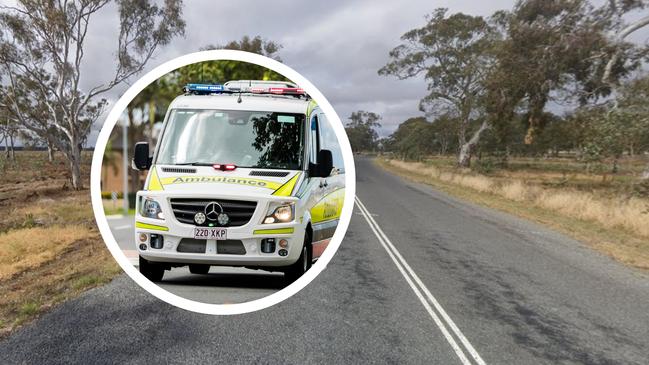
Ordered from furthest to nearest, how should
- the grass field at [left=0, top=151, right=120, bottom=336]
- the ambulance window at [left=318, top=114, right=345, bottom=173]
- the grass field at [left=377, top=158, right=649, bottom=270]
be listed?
the grass field at [left=377, top=158, right=649, bottom=270], the grass field at [left=0, top=151, right=120, bottom=336], the ambulance window at [left=318, top=114, right=345, bottom=173]

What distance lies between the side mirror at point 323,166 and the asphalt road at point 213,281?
10.1 inches

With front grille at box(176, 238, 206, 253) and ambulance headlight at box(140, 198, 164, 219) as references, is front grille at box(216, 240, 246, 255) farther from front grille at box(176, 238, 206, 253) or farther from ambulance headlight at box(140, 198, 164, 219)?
ambulance headlight at box(140, 198, 164, 219)

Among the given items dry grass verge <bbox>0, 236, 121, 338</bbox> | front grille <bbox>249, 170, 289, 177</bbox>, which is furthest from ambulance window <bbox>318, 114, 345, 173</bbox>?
dry grass verge <bbox>0, 236, 121, 338</bbox>

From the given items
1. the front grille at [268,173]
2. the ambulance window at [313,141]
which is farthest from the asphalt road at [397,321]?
the front grille at [268,173]

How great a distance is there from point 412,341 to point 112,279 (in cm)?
619

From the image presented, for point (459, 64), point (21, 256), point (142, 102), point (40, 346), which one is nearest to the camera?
point (142, 102)

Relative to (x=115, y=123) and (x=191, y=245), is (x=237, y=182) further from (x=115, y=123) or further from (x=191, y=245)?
(x=115, y=123)

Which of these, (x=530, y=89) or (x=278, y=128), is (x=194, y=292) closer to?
(x=278, y=128)

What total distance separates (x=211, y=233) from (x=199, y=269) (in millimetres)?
133

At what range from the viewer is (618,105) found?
21.2 m

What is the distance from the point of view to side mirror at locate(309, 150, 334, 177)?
1.10 m

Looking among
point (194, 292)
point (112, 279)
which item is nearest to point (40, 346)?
point (112, 279)

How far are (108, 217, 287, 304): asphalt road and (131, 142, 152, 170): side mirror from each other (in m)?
0.11

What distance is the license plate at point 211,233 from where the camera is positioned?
0.98 meters
